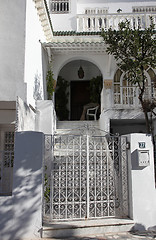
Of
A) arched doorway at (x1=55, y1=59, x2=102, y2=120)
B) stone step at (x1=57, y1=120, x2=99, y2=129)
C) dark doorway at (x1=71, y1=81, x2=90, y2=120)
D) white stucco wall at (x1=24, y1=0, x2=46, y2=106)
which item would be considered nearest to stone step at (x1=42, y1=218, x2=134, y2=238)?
white stucco wall at (x1=24, y1=0, x2=46, y2=106)

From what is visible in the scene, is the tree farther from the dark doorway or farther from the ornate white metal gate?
the dark doorway

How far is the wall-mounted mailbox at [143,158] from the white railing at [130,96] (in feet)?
15.8

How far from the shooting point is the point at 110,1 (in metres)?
13.4

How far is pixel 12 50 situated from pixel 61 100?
6.31 metres

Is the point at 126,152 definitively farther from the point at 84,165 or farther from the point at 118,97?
the point at 118,97

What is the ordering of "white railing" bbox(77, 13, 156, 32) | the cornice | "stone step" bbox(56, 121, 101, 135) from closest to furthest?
1. the cornice
2. "stone step" bbox(56, 121, 101, 135)
3. "white railing" bbox(77, 13, 156, 32)

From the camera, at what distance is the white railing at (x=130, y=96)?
9250mm

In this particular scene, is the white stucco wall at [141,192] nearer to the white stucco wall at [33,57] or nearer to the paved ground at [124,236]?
the paved ground at [124,236]

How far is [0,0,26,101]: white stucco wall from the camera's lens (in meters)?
6.14

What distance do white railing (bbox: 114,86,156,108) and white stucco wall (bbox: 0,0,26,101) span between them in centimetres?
463

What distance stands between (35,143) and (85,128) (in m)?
4.93

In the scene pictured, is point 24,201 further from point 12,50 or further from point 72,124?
point 72,124

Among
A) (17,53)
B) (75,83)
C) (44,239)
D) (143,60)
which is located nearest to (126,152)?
(44,239)

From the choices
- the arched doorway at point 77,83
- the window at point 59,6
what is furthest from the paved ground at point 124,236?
the window at point 59,6
